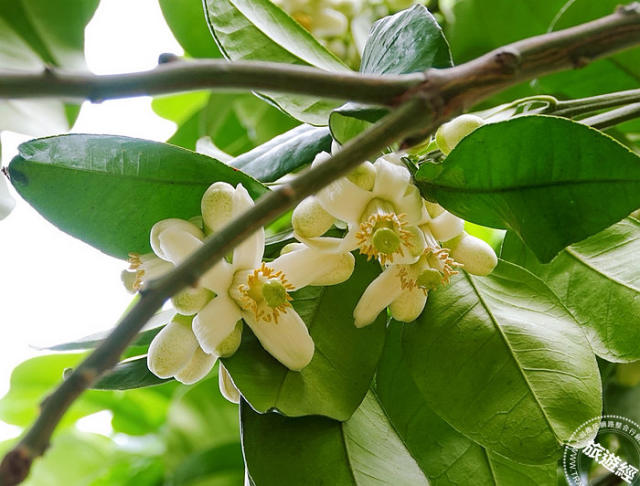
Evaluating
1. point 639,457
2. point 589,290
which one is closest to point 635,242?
point 589,290

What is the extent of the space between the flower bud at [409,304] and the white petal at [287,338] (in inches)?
2.5

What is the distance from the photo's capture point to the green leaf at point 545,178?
1.38 feet

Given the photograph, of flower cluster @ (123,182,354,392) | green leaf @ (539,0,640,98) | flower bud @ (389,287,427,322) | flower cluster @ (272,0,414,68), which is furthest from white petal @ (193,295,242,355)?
flower cluster @ (272,0,414,68)

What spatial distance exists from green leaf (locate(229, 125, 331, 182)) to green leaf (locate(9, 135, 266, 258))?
42 millimetres

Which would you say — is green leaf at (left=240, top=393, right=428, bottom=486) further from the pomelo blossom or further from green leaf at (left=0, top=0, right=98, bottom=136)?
green leaf at (left=0, top=0, right=98, bottom=136)

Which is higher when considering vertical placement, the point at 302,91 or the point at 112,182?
the point at 302,91

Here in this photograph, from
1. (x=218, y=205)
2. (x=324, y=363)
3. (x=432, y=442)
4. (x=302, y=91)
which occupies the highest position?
(x=302, y=91)

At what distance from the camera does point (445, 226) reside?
49 cm

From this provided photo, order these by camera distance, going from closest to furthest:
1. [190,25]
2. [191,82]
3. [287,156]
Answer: [191,82] < [287,156] < [190,25]

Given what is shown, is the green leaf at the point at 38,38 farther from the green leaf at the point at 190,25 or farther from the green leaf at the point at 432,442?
the green leaf at the point at 432,442

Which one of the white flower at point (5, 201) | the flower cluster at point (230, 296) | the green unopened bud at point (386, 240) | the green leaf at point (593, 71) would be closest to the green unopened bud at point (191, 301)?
the flower cluster at point (230, 296)

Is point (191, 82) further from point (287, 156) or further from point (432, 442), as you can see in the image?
point (432, 442)

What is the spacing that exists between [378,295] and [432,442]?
0.15 m

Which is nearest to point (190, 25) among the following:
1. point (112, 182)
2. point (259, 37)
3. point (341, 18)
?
point (341, 18)
